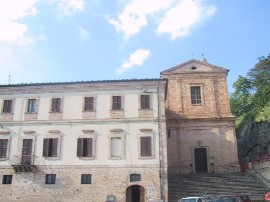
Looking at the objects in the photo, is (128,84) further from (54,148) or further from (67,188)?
(67,188)

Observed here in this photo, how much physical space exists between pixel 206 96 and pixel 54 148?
55.5ft

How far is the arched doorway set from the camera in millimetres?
25516

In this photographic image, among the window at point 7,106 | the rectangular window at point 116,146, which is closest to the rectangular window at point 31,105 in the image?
the window at point 7,106

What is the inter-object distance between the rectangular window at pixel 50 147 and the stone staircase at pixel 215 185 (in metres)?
9.90

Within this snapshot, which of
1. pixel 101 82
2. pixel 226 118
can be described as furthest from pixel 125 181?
pixel 226 118

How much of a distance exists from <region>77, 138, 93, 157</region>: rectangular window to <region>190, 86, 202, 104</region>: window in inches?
523

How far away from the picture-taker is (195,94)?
1383 inches

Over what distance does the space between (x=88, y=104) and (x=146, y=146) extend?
6.08 metres

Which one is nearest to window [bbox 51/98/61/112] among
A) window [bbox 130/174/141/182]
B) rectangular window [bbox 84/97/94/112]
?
rectangular window [bbox 84/97/94/112]

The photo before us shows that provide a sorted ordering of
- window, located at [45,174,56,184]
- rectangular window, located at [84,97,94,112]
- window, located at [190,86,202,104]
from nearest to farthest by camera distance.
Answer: window, located at [45,174,56,184]
rectangular window, located at [84,97,94,112]
window, located at [190,86,202,104]

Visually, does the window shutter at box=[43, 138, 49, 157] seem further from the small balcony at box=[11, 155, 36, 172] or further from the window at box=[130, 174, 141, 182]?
the window at box=[130, 174, 141, 182]

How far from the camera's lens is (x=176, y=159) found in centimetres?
3316

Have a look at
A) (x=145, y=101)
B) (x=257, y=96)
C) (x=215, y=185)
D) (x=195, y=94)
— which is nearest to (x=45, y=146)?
(x=145, y=101)

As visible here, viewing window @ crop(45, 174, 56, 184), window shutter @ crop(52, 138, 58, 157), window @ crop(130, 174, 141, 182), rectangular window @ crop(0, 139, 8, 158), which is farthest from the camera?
rectangular window @ crop(0, 139, 8, 158)
